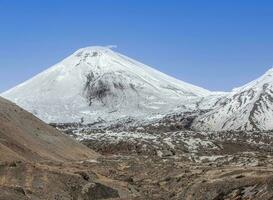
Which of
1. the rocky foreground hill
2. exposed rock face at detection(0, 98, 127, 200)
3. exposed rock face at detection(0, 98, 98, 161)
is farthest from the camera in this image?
exposed rock face at detection(0, 98, 98, 161)

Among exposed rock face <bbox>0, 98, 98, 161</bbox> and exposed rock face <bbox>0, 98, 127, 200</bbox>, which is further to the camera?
exposed rock face <bbox>0, 98, 98, 161</bbox>

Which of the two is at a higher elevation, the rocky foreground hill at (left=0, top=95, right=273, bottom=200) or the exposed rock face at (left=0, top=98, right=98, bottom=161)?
the exposed rock face at (left=0, top=98, right=98, bottom=161)

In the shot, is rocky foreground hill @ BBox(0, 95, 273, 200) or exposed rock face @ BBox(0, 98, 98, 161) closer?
rocky foreground hill @ BBox(0, 95, 273, 200)

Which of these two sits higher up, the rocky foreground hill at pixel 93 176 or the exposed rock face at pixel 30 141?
the exposed rock face at pixel 30 141

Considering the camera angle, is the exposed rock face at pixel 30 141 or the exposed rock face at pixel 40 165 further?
the exposed rock face at pixel 30 141

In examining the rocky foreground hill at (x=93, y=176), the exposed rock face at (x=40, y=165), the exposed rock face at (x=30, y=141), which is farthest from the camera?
the exposed rock face at (x=30, y=141)

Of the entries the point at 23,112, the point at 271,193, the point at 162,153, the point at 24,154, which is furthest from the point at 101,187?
the point at 162,153

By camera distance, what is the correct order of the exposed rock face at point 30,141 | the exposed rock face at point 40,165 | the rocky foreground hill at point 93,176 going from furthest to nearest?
the exposed rock face at point 30,141 → the exposed rock face at point 40,165 → the rocky foreground hill at point 93,176

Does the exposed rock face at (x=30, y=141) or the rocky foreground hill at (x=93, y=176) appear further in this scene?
the exposed rock face at (x=30, y=141)

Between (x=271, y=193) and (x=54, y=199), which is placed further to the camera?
(x=54, y=199)

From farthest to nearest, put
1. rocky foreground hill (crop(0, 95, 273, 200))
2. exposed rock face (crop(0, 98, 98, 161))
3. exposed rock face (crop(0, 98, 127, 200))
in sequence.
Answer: exposed rock face (crop(0, 98, 98, 161)), exposed rock face (crop(0, 98, 127, 200)), rocky foreground hill (crop(0, 95, 273, 200))

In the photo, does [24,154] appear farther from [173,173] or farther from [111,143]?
[111,143]
